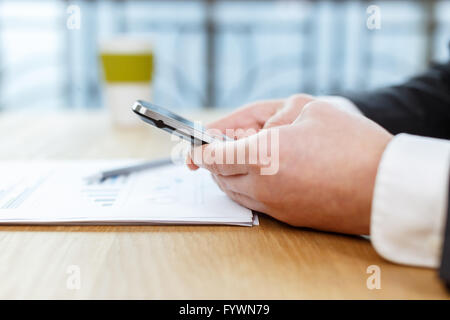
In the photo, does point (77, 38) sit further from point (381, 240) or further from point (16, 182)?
point (381, 240)

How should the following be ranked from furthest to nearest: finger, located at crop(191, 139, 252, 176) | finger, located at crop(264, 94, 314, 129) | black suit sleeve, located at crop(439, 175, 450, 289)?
finger, located at crop(264, 94, 314, 129)
finger, located at crop(191, 139, 252, 176)
black suit sleeve, located at crop(439, 175, 450, 289)

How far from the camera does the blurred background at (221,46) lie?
3.00 m

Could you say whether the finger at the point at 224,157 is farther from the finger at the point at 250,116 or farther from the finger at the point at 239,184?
the finger at the point at 250,116

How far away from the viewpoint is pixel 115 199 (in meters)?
0.52

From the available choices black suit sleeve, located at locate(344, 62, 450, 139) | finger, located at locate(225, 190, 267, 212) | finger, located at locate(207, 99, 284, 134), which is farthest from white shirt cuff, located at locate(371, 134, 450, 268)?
black suit sleeve, located at locate(344, 62, 450, 139)

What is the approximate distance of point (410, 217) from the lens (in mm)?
A: 375

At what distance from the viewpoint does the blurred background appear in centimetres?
300

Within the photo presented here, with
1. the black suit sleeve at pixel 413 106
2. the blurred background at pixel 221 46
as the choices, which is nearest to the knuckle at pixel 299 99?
the black suit sleeve at pixel 413 106

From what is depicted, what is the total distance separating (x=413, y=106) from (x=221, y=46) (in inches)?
98.1

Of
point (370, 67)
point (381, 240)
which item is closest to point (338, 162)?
point (381, 240)

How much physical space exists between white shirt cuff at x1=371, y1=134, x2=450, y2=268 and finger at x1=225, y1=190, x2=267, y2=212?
4.6 inches

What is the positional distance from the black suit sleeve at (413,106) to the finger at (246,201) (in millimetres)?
365

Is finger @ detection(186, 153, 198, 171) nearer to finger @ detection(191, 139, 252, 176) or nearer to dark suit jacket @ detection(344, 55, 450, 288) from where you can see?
finger @ detection(191, 139, 252, 176)

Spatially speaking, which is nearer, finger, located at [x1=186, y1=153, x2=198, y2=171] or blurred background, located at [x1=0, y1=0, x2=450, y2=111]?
finger, located at [x1=186, y1=153, x2=198, y2=171]
